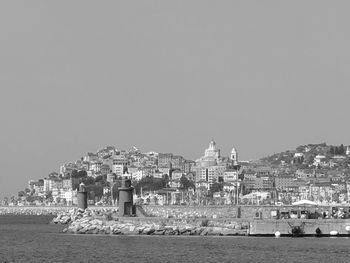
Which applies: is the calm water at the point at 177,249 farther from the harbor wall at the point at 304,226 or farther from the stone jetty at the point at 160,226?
the stone jetty at the point at 160,226

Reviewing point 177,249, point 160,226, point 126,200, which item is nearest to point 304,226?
point 177,249

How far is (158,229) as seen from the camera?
6881 cm

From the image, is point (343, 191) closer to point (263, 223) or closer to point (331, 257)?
point (263, 223)

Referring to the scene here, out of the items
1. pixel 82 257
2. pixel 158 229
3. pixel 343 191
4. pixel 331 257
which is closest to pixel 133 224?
pixel 158 229

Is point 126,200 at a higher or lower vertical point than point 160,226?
higher

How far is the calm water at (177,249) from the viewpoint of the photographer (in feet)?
166

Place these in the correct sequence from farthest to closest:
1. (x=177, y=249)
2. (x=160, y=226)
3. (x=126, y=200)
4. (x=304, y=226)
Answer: (x=126, y=200) < (x=160, y=226) < (x=304, y=226) < (x=177, y=249)

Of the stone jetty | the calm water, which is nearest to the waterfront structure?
the stone jetty

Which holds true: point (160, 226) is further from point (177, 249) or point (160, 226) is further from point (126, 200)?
point (177, 249)

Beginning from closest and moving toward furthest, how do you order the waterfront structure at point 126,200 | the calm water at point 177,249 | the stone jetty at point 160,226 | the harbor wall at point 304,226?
the calm water at point 177,249 → the harbor wall at point 304,226 → the stone jetty at point 160,226 → the waterfront structure at point 126,200

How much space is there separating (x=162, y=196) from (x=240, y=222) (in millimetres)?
131654

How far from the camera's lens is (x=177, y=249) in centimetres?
5609

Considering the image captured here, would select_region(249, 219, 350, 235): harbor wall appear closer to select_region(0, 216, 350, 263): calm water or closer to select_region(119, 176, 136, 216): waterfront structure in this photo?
select_region(0, 216, 350, 263): calm water

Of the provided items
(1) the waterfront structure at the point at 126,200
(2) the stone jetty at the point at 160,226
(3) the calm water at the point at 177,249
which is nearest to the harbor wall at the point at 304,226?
(3) the calm water at the point at 177,249
